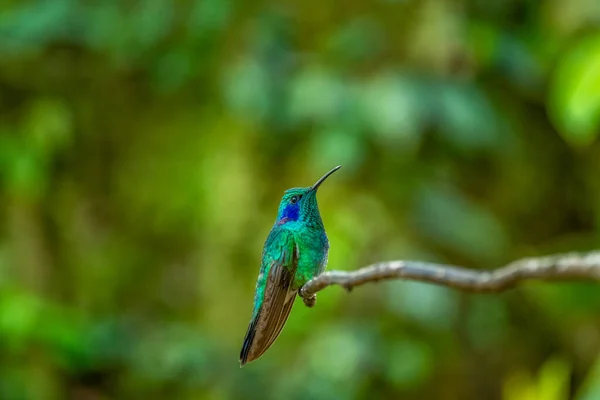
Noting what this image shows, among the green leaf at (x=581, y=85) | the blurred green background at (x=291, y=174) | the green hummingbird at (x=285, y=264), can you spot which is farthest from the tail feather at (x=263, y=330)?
the green leaf at (x=581, y=85)

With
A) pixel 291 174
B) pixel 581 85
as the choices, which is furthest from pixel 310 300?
pixel 581 85

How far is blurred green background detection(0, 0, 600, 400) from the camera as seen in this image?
244 cm

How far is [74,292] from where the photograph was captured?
3.49 m

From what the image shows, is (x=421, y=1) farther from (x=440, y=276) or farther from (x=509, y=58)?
(x=440, y=276)

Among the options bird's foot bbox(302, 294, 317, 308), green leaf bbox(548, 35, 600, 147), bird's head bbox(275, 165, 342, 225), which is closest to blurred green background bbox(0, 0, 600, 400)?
green leaf bbox(548, 35, 600, 147)

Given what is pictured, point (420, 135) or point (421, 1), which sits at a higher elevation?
point (421, 1)

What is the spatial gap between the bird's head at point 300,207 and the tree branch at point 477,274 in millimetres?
67

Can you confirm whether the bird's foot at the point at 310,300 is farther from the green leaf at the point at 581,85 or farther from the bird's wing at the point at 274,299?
the green leaf at the point at 581,85

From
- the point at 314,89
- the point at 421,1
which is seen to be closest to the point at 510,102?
the point at 421,1

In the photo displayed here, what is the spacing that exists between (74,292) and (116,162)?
0.64 meters

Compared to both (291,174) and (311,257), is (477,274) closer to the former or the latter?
(311,257)

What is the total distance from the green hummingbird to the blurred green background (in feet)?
4.53

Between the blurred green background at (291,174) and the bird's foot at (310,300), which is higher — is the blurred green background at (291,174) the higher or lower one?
the higher one

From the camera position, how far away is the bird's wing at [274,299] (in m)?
0.31
